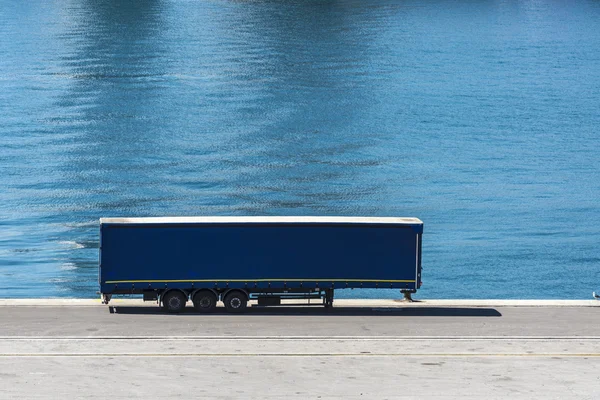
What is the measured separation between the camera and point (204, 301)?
41000 mm

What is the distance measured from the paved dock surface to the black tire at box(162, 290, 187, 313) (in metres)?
0.49

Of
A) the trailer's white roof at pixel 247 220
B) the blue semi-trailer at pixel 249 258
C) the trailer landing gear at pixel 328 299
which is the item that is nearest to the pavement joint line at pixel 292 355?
the blue semi-trailer at pixel 249 258

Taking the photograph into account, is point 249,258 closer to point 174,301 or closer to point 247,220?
point 247,220

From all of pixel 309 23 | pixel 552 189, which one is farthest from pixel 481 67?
pixel 552 189

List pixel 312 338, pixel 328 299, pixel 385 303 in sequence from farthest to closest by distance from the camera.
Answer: pixel 385 303 → pixel 328 299 → pixel 312 338

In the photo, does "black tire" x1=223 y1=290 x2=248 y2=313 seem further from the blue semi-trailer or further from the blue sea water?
the blue sea water

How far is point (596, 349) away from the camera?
1416 inches

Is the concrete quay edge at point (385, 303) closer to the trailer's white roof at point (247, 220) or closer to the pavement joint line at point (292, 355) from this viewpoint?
the trailer's white roof at point (247, 220)

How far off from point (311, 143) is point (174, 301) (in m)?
63.5

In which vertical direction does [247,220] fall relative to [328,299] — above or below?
above

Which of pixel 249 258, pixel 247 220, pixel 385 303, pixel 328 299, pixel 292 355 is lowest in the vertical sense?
pixel 292 355

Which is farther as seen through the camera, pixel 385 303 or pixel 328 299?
pixel 385 303

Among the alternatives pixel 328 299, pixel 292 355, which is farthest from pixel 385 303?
pixel 292 355

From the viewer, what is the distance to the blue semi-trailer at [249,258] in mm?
40844
